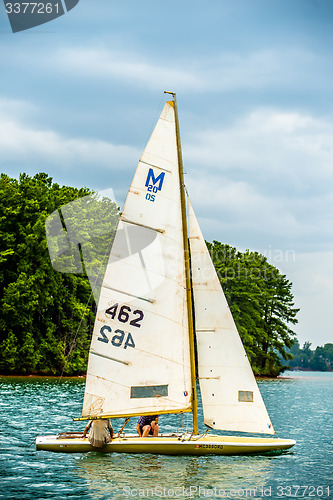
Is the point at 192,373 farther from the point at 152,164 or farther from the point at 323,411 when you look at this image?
the point at 323,411

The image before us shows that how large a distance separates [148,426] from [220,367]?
9.12 ft

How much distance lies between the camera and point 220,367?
59.9 ft

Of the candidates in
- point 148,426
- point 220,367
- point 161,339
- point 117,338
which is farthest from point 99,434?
point 220,367

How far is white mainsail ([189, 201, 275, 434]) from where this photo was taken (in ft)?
59.3

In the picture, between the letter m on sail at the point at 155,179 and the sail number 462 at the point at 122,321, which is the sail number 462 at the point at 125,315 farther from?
the letter m on sail at the point at 155,179

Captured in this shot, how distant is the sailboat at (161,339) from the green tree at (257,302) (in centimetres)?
5839

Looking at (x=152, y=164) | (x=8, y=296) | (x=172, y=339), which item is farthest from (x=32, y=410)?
(x=8, y=296)

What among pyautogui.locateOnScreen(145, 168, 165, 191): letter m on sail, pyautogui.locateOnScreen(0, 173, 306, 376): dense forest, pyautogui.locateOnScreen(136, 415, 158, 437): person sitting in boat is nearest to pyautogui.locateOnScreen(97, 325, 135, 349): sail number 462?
pyautogui.locateOnScreen(136, 415, 158, 437): person sitting in boat

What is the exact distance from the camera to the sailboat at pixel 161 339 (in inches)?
704

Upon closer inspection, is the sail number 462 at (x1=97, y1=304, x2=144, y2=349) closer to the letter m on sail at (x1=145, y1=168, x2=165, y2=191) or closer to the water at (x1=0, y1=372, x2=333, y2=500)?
the water at (x1=0, y1=372, x2=333, y2=500)

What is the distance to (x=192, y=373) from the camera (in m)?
18.2

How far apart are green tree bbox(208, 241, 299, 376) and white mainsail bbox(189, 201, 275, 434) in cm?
5822

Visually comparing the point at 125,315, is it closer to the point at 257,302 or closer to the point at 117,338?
the point at 117,338

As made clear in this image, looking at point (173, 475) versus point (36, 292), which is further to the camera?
point (36, 292)
